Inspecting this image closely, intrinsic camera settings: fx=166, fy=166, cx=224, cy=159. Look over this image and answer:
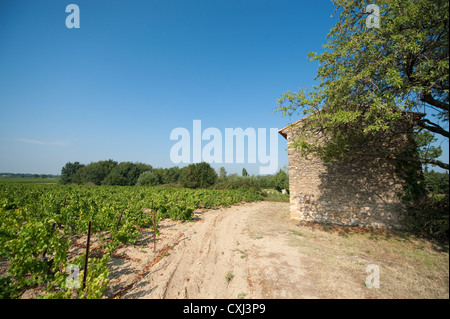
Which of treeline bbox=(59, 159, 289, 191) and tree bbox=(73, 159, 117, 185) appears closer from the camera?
treeline bbox=(59, 159, 289, 191)

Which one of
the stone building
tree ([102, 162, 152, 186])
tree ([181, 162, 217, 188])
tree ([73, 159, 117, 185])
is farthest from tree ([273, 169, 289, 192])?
tree ([73, 159, 117, 185])

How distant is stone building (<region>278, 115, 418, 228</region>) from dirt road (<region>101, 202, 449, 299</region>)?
146 cm

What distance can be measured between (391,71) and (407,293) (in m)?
5.07

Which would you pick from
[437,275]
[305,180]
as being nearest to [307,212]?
[305,180]

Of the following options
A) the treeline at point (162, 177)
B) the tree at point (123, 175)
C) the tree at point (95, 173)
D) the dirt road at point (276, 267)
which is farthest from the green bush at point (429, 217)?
the tree at point (95, 173)

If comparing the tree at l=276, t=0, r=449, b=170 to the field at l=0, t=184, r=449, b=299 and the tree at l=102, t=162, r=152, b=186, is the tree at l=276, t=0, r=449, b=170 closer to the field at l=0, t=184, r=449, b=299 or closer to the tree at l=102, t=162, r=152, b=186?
the field at l=0, t=184, r=449, b=299

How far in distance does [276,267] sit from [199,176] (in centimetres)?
2935

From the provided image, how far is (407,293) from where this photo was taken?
11.3ft

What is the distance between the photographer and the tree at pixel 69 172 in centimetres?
6590

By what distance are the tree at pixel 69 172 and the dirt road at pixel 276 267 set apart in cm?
8214

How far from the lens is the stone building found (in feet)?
25.0

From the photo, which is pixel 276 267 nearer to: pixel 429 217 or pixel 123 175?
pixel 429 217

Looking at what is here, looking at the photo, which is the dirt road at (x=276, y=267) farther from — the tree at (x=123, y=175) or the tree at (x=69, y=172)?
the tree at (x=69, y=172)

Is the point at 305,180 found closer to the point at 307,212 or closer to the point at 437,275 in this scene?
the point at 307,212
